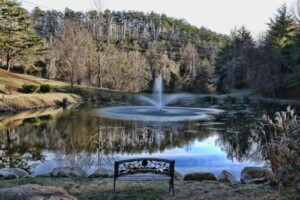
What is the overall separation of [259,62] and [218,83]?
54.3 feet

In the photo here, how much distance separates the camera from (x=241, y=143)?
42.0 ft

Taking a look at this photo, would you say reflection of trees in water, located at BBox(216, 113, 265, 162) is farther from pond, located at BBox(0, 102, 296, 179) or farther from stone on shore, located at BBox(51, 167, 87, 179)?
stone on shore, located at BBox(51, 167, 87, 179)

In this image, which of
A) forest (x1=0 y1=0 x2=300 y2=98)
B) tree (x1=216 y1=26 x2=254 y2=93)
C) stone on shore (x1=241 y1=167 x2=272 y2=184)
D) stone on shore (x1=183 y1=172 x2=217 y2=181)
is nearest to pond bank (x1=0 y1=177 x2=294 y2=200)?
stone on shore (x1=183 y1=172 x2=217 y2=181)

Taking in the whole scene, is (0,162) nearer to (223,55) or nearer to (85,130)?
(85,130)

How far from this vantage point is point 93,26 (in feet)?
181

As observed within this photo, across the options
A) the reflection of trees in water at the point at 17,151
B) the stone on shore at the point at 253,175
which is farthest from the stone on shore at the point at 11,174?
the stone on shore at the point at 253,175

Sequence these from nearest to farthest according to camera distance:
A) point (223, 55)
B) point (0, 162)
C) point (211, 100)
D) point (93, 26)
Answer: point (0, 162), point (211, 100), point (93, 26), point (223, 55)

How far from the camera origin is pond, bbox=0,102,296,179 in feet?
32.0

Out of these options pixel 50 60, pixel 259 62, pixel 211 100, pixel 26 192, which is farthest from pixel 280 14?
pixel 26 192

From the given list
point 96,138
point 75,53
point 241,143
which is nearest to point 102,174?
point 96,138

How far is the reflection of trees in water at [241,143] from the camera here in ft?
35.2

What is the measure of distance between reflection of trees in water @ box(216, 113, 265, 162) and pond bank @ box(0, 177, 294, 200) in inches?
139

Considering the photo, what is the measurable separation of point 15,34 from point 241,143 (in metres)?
34.0

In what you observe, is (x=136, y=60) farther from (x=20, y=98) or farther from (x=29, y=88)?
(x=20, y=98)
